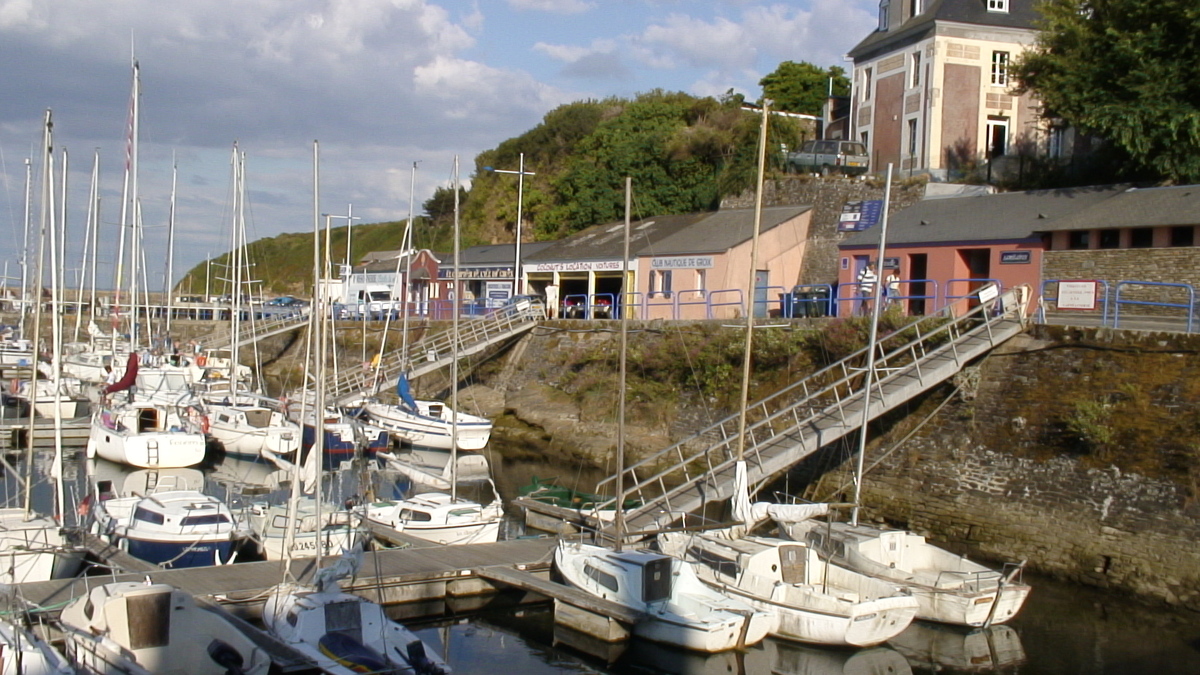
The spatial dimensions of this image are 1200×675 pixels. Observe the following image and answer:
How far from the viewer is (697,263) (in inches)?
1608

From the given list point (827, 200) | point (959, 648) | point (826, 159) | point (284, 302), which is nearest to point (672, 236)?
point (827, 200)

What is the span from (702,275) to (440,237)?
46062 millimetres

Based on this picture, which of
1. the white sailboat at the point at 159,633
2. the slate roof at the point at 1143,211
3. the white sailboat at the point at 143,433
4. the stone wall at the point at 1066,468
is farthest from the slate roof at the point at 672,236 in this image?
the white sailboat at the point at 159,633

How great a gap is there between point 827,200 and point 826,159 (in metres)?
4.37

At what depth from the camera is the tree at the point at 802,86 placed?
228ft

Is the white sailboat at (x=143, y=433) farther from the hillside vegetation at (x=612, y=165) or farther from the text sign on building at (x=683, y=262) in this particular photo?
the hillside vegetation at (x=612, y=165)

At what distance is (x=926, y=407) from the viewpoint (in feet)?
84.8

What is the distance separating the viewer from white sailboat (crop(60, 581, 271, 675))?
13523 mm

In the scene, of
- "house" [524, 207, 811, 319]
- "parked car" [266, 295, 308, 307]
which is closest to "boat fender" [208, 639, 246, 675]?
"house" [524, 207, 811, 319]

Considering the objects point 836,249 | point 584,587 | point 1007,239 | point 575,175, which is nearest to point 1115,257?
point 1007,239

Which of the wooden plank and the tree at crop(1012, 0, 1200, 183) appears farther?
the tree at crop(1012, 0, 1200, 183)

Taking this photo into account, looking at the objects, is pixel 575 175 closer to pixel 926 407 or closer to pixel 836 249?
pixel 836 249

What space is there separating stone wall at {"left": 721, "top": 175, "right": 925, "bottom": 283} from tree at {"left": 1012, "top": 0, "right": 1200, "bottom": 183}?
6467mm

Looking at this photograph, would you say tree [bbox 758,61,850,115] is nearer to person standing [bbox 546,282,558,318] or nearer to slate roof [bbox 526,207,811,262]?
slate roof [bbox 526,207,811,262]
